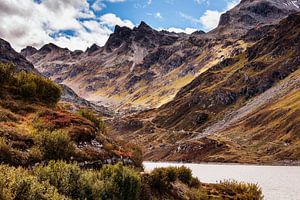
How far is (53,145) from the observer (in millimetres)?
49156

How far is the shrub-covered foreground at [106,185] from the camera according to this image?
2784 centimetres

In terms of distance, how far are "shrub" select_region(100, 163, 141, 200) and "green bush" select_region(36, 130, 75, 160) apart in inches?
246

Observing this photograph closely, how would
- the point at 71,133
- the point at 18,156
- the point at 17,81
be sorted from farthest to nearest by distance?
the point at 17,81
the point at 71,133
the point at 18,156

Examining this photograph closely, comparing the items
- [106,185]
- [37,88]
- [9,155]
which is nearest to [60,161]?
[9,155]

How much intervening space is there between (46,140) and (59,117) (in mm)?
13683

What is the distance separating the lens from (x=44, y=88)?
74.3 metres

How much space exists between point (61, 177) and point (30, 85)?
122ft

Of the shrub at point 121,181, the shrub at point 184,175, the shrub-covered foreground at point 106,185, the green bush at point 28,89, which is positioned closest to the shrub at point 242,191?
the shrub-covered foreground at point 106,185

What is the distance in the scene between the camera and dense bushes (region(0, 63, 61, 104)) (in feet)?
230

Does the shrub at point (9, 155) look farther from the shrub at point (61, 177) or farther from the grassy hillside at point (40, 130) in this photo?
the shrub at point (61, 177)

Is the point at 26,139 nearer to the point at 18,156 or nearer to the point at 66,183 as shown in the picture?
the point at 18,156

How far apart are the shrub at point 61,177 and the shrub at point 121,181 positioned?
571 cm

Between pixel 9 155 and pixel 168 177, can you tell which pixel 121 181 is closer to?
pixel 9 155

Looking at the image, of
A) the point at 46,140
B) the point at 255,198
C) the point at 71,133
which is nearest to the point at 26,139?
the point at 46,140
